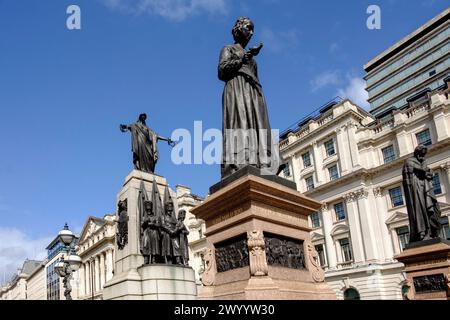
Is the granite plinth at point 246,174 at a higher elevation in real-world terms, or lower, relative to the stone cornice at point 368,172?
→ lower

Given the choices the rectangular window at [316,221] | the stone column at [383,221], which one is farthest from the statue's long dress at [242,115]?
the rectangular window at [316,221]

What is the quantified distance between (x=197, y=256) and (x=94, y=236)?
28.9 meters

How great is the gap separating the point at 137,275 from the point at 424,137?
34.0 meters

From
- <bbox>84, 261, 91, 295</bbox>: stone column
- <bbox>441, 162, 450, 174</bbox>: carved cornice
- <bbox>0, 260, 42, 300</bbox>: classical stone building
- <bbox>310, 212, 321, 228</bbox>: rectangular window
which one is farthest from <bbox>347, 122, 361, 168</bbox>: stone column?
<bbox>0, 260, 42, 300</bbox>: classical stone building

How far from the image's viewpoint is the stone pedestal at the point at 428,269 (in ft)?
32.0

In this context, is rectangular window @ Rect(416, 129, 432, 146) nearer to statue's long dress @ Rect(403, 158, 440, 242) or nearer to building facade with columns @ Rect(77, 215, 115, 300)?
statue's long dress @ Rect(403, 158, 440, 242)

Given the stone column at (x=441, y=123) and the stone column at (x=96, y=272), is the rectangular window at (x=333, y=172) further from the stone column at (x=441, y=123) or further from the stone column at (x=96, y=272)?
the stone column at (x=96, y=272)

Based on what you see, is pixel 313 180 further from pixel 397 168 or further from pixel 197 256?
pixel 197 256

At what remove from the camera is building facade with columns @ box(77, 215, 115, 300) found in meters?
68.9

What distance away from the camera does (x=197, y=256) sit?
5944 centimetres

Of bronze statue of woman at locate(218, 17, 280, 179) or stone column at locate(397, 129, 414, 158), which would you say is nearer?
bronze statue of woman at locate(218, 17, 280, 179)

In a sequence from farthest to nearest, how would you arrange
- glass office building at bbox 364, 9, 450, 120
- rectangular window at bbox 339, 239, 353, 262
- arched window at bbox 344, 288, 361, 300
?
glass office building at bbox 364, 9, 450, 120 → rectangular window at bbox 339, 239, 353, 262 → arched window at bbox 344, 288, 361, 300

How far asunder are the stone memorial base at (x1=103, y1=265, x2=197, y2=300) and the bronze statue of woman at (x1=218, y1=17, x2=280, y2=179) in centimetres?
580

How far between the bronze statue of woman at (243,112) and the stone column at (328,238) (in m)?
37.4
